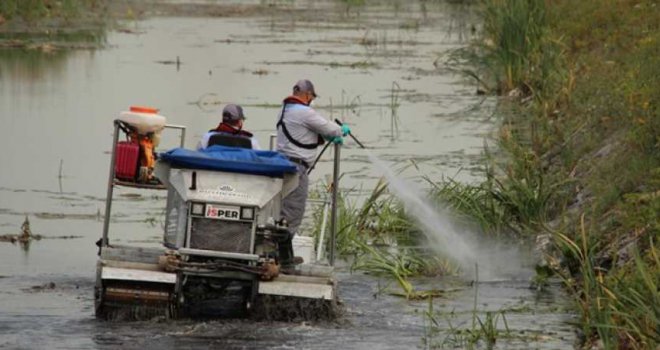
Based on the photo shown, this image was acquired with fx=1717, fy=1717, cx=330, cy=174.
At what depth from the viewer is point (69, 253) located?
1494 centimetres

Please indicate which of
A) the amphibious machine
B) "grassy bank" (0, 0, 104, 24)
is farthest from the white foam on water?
"grassy bank" (0, 0, 104, 24)

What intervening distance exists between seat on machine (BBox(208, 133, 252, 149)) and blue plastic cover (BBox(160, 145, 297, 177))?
20.5 inches

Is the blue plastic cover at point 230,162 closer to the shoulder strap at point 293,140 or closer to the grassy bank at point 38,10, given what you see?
the shoulder strap at point 293,140

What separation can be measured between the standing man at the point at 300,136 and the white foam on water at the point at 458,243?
1186 mm

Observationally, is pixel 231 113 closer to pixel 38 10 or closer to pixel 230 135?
pixel 230 135

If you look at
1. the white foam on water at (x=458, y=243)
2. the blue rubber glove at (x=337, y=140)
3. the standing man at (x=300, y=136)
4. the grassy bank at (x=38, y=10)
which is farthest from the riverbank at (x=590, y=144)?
the grassy bank at (x=38, y=10)

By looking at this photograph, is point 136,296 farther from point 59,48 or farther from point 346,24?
point 346,24

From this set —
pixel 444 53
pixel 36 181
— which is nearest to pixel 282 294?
pixel 36 181

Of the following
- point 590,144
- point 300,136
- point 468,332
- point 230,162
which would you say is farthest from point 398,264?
point 590,144

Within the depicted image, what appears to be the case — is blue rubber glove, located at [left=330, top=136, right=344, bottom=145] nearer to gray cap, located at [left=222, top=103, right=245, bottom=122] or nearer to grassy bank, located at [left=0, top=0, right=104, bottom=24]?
gray cap, located at [left=222, top=103, right=245, bottom=122]

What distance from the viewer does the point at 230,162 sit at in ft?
37.1

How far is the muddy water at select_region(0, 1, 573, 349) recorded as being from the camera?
1173cm

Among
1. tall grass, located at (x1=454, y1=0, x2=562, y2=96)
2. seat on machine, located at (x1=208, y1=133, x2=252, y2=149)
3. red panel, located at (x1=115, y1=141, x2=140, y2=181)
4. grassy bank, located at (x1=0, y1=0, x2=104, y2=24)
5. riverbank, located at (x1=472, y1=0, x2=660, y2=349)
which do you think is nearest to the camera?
riverbank, located at (x1=472, y1=0, x2=660, y2=349)

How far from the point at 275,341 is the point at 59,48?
67.2 feet
